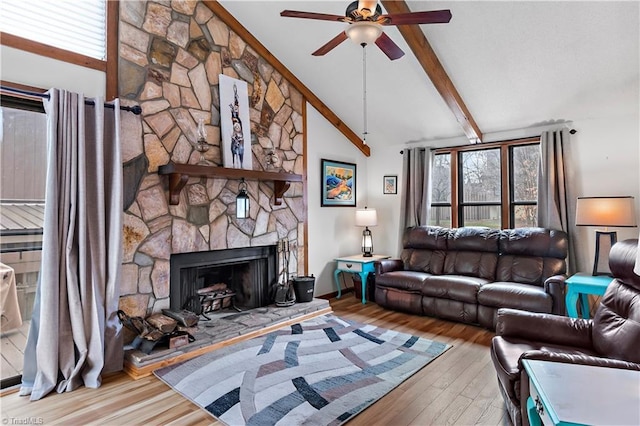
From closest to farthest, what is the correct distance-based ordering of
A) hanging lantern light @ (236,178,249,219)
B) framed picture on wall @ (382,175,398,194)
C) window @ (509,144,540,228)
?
1. hanging lantern light @ (236,178,249,219)
2. window @ (509,144,540,228)
3. framed picture on wall @ (382,175,398,194)

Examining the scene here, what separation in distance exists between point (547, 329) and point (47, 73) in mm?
4067

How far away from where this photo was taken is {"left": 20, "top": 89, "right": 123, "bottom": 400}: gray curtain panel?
8.64 feet

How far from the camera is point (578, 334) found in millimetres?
2371

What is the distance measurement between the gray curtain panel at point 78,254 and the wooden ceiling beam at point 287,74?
1756 mm

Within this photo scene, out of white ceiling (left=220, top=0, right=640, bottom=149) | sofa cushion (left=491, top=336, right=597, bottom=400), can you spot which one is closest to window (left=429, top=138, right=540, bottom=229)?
white ceiling (left=220, top=0, right=640, bottom=149)

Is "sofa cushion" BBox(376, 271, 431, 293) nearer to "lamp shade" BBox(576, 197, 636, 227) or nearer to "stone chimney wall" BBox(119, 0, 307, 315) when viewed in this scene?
"stone chimney wall" BBox(119, 0, 307, 315)

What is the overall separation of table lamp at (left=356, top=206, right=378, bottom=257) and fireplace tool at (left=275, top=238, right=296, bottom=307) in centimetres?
136

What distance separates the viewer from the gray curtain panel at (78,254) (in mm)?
2633

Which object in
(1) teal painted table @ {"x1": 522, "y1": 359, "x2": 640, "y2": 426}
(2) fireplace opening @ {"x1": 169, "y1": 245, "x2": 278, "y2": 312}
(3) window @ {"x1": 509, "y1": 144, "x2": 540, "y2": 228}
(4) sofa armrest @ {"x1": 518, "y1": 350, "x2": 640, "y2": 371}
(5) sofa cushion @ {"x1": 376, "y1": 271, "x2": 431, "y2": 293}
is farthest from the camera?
(3) window @ {"x1": 509, "y1": 144, "x2": 540, "y2": 228}

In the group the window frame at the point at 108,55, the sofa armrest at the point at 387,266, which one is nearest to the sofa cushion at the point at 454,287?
the sofa armrest at the point at 387,266

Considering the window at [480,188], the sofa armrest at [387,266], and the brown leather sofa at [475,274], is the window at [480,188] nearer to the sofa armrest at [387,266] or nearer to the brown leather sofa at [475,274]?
the brown leather sofa at [475,274]

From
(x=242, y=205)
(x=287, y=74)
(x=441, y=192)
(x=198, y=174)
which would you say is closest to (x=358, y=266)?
(x=441, y=192)

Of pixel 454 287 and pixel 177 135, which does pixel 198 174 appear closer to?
pixel 177 135

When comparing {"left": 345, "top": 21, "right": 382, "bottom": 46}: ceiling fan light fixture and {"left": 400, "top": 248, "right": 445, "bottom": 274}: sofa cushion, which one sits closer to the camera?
{"left": 345, "top": 21, "right": 382, "bottom": 46}: ceiling fan light fixture
